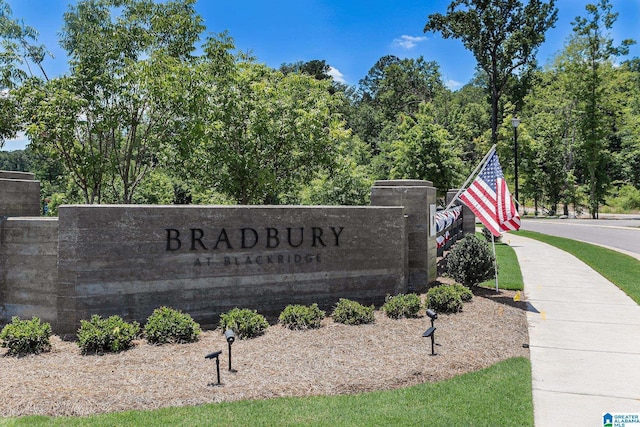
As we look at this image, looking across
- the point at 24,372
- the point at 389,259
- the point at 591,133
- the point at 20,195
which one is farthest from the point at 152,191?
the point at 591,133

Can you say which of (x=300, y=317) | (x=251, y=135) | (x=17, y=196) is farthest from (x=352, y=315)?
(x=251, y=135)

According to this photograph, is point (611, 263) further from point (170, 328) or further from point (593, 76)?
point (593, 76)

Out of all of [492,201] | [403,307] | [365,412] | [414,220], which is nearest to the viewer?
[365,412]

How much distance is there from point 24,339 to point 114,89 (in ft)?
24.4

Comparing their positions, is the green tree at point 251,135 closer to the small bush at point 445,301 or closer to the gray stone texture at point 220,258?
the gray stone texture at point 220,258

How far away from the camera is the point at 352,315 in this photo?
8875mm

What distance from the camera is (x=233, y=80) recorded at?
49.4 ft

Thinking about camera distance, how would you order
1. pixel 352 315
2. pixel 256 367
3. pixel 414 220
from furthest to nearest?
1. pixel 414 220
2. pixel 352 315
3. pixel 256 367

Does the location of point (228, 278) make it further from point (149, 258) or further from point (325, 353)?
point (325, 353)

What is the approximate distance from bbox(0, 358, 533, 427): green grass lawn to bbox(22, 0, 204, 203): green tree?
8.59 metres

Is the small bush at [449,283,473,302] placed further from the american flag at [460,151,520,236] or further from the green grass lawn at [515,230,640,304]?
the green grass lawn at [515,230,640,304]

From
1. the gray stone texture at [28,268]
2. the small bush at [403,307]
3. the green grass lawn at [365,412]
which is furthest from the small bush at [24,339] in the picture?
the small bush at [403,307]

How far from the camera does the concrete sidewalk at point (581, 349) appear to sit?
18.2 feet

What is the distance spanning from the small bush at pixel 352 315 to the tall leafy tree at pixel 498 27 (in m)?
33.6
